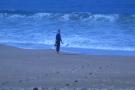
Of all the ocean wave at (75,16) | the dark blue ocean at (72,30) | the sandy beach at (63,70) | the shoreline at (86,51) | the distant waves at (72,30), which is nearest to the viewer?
the sandy beach at (63,70)

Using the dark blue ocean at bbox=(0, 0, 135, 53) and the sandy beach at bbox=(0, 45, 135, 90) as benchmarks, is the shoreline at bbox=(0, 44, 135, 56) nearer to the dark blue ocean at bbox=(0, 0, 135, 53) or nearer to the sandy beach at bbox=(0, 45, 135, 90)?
the dark blue ocean at bbox=(0, 0, 135, 53)

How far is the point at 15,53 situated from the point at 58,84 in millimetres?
8972

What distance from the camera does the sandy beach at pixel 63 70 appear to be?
50.2 feet

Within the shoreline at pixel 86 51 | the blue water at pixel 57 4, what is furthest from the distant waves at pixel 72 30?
the blue water at pixel 57 4

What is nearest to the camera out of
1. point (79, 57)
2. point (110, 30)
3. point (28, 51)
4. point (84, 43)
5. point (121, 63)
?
point (121, 63)

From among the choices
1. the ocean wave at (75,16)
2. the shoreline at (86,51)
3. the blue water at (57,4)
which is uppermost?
the blue water at (57,4)

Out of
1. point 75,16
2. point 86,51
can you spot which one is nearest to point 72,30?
point 86,51

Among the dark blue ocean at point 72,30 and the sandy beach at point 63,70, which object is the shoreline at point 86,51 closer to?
the dark blue ocean at point 72,30

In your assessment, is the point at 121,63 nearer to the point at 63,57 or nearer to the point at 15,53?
the point at 63,57

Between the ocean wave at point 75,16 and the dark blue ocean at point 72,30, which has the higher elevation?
the ocean wave at point 75,16

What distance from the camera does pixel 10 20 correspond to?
146ft

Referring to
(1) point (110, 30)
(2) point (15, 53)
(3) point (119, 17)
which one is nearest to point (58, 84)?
(2) point (15, 53)

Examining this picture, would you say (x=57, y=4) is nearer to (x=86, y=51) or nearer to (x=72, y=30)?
(x=72, y=30)

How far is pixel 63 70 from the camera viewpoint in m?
18.7
